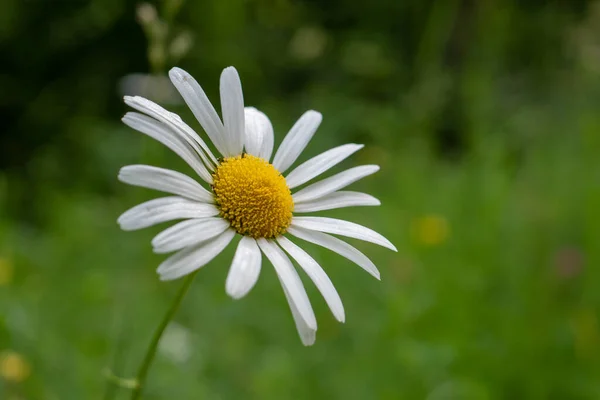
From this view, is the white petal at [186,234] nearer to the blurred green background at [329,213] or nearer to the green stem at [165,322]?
the green stem at [165,322]

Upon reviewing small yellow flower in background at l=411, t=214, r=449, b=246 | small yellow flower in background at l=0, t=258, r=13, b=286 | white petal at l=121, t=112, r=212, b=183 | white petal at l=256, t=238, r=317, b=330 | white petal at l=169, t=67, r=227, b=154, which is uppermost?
small yellow flower in background at l=411, t=214, r=449, b=246

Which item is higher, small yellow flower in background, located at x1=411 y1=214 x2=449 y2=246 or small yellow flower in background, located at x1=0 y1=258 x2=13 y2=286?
small yellow flower in background, located at x1=411 y1=214 x2=449 y2=246

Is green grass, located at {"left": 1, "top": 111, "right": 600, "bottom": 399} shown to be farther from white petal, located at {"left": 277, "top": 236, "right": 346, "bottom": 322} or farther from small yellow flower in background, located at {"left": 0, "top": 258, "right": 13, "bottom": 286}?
white petal, located at {"left": 277, "top": 236, "right": 346, "bottom": 322}

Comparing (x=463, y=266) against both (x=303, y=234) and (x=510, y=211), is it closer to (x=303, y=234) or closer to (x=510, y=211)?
(x=510, y=211)

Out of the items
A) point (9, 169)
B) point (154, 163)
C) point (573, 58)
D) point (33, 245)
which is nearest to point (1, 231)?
point (33, 245)

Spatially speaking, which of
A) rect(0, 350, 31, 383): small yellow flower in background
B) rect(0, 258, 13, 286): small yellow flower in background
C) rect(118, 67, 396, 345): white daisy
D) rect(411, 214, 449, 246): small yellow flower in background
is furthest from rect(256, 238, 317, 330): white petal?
rect(411, 214, 449, 246): small yellow flower in background

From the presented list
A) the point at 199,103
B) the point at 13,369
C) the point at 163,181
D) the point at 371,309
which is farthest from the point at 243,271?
the point at 371,309

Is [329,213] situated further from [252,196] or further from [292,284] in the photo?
[292,284]
